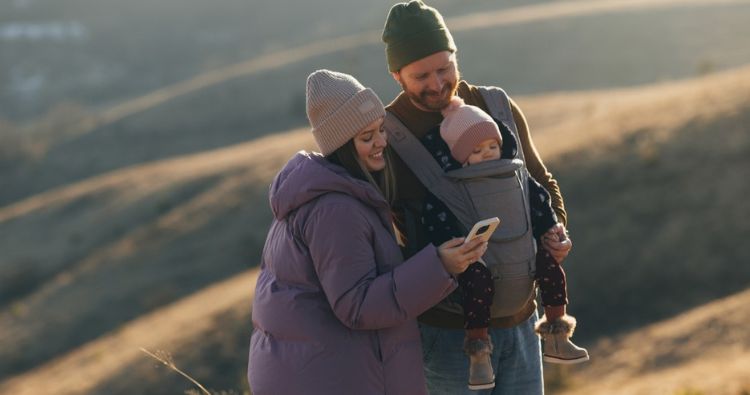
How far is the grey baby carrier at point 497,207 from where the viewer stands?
416cm

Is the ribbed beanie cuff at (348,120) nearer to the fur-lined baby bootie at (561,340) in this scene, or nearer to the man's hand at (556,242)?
the man's hand at (556,242)

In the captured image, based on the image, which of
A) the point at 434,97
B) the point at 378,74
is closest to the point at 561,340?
the point at 434,97

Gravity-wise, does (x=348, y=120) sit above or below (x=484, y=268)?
above

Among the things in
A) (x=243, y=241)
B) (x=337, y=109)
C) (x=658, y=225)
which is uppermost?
(x=337, y=109)

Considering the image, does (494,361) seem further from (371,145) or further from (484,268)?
(371,145)

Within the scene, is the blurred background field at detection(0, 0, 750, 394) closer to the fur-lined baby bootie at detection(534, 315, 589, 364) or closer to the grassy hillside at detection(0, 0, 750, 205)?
the grassy hillside at detection(0, 0, 750, 205)

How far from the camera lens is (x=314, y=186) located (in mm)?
3736

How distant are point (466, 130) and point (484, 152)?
0.14 metres

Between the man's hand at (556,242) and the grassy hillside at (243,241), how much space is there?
10.8 meters

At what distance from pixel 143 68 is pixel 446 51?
298ft

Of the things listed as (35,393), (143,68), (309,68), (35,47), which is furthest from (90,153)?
(35,47)

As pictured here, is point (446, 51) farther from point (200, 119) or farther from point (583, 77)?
point (200, 119)

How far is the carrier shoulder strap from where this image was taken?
4.16m

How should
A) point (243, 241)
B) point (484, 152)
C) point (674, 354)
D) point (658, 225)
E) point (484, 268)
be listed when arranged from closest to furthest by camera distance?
Result: point (484, 268) < point (484, 152) < point (674, 354) < point (658, 225) < point (243, 241)
